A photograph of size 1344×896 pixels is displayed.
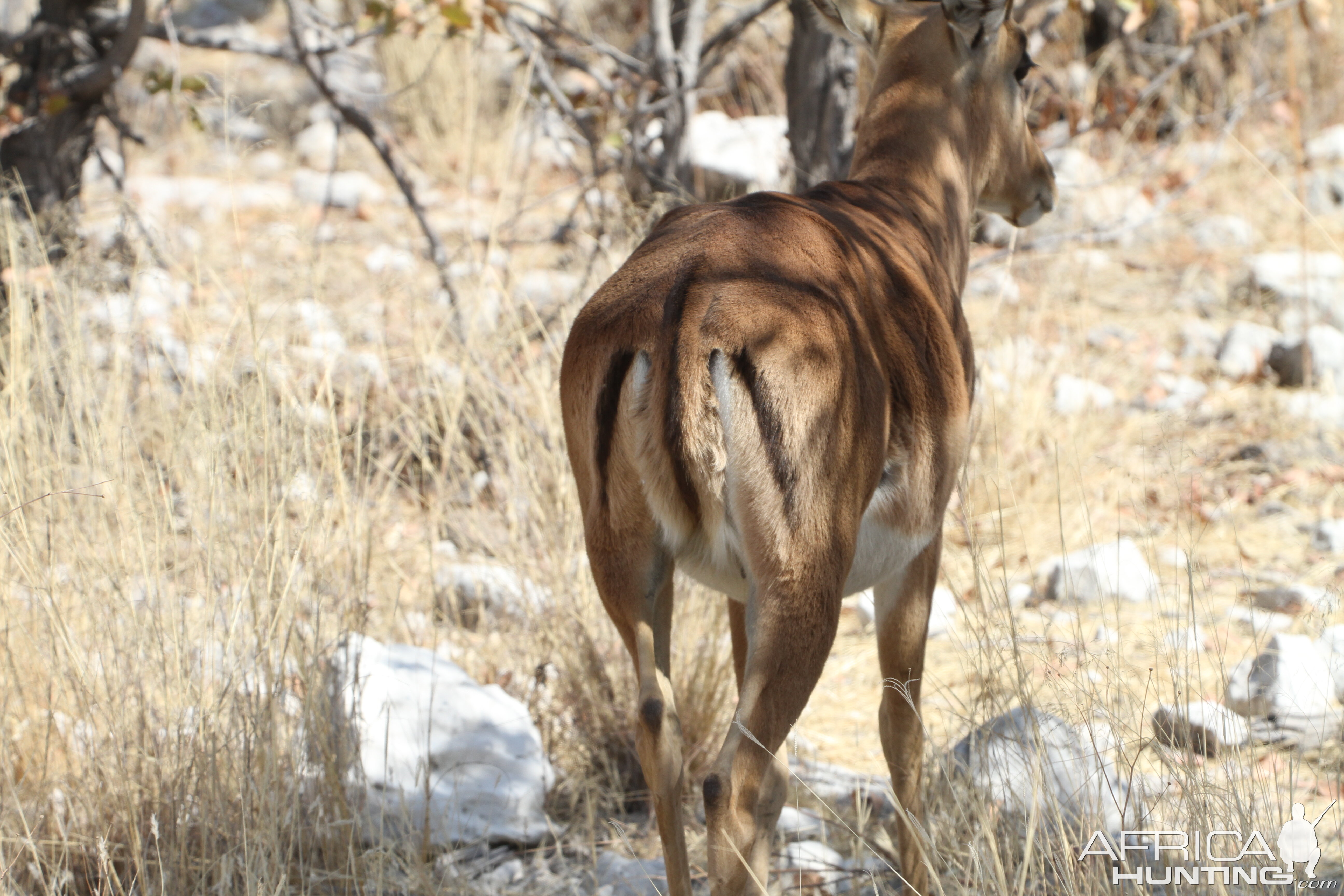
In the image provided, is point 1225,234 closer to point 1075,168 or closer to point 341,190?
point 1075,168

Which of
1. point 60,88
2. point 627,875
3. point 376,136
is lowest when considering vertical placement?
point 627,875

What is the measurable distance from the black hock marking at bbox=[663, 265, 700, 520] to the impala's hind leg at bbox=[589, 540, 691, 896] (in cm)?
12

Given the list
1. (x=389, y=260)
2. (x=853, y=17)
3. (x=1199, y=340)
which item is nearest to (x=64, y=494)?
(x=853, y=17)

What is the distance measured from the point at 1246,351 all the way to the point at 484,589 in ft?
14.3

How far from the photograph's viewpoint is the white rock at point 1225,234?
7832mm

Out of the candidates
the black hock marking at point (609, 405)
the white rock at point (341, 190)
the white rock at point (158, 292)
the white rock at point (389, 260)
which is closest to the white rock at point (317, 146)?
the white rock at point (341, 190)

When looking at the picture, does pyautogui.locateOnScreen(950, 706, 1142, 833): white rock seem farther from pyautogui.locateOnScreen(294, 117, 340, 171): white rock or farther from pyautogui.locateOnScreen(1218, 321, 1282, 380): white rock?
pyautogui.locateOnScreen(294, 117, 340, 171): white rock

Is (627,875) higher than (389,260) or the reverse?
the reverse

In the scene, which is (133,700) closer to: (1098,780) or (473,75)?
(1098,780)

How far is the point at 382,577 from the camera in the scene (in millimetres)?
4223

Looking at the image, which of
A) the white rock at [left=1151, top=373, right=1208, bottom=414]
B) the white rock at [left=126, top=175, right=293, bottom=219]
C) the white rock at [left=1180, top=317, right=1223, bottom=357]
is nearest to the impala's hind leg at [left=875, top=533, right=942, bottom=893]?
the white rock at [left=1151, top=373, right=1208, bottom=414]

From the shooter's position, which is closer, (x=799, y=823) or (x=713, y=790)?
(x=713, y=790)

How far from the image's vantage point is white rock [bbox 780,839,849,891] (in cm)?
285

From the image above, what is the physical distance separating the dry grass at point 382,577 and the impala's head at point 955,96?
867 mm
